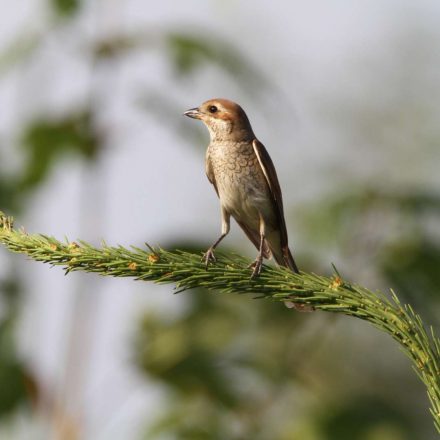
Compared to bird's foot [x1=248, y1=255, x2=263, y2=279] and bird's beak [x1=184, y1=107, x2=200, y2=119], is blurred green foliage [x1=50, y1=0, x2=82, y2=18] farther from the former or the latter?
bird's foot [x1=248, y1=255, x2=263, y2=279]

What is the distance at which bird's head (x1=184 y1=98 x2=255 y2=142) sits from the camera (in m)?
6.36

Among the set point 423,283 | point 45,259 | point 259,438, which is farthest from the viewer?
point 259,438

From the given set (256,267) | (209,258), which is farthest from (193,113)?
(256,267)

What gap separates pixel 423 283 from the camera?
5996 millimetres

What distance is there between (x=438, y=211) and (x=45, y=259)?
119 inches

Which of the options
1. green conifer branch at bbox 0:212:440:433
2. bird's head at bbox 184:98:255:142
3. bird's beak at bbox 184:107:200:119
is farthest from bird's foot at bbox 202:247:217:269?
bird's beak at bbox 184:107:200:119

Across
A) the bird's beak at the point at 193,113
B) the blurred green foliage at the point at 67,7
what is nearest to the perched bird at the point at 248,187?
the bird's beak at the point at 193,113

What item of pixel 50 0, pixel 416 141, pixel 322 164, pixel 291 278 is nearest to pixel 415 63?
pixel 416 141

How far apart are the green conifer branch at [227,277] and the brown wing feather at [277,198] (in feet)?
5.34

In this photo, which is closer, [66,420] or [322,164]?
[66,420]

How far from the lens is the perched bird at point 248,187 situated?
237 inches

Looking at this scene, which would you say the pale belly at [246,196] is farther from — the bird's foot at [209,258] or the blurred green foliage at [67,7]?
the bird's foot at [209,258]

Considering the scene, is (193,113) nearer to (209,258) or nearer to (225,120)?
(225,120)

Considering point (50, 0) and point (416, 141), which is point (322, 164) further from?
point (416, 141)
